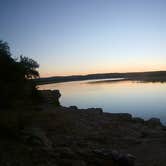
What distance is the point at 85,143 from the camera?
532 inches

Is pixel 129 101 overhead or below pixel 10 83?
below

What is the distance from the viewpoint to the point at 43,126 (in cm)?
1630

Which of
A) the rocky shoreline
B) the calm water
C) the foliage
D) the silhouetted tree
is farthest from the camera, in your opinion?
the silhouetted tree

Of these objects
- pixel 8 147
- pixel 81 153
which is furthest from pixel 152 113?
pixel 8 147

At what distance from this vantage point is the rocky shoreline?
9.59 meters

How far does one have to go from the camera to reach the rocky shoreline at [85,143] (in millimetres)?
9594

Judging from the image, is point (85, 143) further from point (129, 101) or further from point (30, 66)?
point (129, 101)

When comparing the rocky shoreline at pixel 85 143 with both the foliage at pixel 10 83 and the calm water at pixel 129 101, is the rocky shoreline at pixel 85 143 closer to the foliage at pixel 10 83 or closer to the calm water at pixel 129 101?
the foliage at pixel 10 83

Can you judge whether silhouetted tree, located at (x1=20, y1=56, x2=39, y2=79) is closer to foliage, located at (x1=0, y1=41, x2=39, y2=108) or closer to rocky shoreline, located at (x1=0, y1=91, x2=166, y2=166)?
foliage, located at (x1=0, y1=41, x2=39, y2=108)

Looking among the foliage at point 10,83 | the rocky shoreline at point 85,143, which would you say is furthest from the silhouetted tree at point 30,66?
the rocky shoreline at point 85,143

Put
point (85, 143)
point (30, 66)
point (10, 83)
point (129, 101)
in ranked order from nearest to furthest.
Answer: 1. point (85, 143)
2. point (10, 83)
3. point (30, 66)
4. point (129, 101)

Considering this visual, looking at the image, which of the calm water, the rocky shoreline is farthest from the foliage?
the calm water

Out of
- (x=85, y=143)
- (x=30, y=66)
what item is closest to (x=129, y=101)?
(x=30, y=66)

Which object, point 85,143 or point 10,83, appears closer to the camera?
point 85,143
